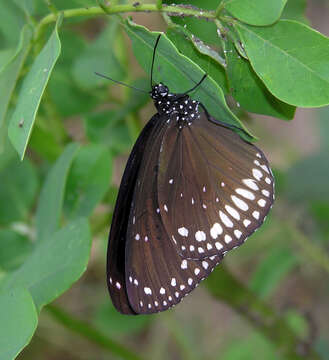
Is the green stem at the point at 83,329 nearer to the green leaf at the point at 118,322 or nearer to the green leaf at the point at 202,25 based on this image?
the green leaf at the point at 118,322

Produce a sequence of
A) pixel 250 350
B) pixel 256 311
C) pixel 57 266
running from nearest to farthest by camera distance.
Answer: pixel 57 266, pixel 256 311, pixel 250 350

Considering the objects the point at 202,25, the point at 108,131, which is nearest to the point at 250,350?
the point at 108,131

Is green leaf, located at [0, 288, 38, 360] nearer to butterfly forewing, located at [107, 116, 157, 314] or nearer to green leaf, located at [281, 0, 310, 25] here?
butterfly forewing, located at [107, 116, 157, 314]

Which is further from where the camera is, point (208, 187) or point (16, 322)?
point (208, 187)

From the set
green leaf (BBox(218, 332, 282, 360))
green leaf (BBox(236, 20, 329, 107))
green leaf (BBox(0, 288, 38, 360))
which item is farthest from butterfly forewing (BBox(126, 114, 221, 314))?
green leaf (BBox(218, 332, 282, 360))

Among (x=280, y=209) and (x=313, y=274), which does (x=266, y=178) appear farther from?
(x=313, y=274)

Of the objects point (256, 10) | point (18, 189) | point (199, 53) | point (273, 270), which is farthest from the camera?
point (273, 270)

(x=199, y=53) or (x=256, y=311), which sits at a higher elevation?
(x=199, y=53)

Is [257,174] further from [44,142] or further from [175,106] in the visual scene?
[44,142]

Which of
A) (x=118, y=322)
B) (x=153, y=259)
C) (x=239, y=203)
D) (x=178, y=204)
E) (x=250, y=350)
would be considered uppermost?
(x=239, y=203)
